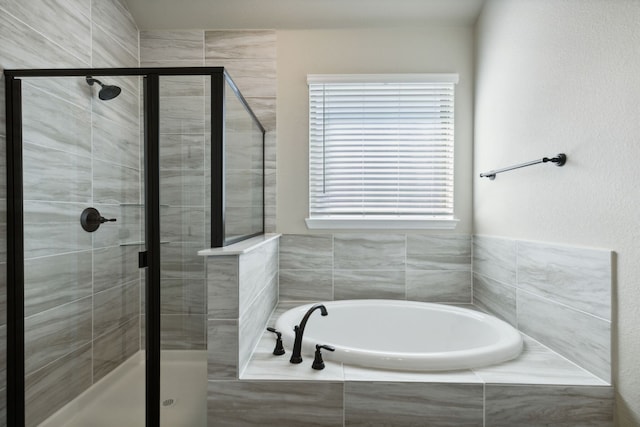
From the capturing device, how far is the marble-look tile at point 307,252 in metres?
2.37

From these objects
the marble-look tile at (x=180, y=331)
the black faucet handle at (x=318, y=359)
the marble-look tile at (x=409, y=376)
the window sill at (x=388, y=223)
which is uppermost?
the window sill at (x=388, y=223)

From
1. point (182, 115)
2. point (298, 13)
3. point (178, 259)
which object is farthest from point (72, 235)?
point (298, 13)

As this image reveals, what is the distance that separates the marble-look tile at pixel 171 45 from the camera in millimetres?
2363

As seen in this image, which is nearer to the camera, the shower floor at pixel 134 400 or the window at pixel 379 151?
the shower floor at pixel 134 400

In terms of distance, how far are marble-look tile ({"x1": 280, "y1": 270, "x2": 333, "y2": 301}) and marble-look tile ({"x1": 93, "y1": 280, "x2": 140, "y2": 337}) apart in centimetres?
108

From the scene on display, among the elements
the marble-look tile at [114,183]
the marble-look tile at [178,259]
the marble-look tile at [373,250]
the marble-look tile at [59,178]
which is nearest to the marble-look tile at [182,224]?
the marble-look tile at [178,259]

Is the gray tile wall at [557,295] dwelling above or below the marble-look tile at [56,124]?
below

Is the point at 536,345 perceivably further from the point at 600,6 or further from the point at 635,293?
the point at 600,6

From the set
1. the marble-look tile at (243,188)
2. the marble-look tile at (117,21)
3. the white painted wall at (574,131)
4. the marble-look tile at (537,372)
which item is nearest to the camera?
the white painted wall at (574,131)

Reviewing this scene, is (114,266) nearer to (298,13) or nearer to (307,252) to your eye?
(307,252)

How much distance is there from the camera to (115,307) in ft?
4.74

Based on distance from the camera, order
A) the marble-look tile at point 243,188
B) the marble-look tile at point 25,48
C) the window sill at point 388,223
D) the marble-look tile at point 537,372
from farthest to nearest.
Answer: the window sill at point 388,223 → the marble-look tile at point 243,188 → the marble-look tile at point 25,48 → the marble-look tile at point 537,372

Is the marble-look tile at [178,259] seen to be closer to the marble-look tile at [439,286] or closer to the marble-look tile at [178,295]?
the marble-look tile at [178,295]

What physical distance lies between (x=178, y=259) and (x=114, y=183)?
419 millimetres
